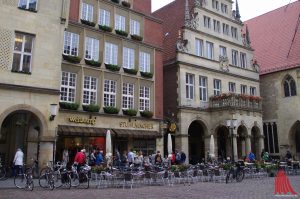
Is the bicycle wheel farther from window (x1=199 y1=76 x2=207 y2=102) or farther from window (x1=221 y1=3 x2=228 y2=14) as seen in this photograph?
window (x1=221 y1=3 x2=228 y2=14)

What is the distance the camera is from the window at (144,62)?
26.8 meters

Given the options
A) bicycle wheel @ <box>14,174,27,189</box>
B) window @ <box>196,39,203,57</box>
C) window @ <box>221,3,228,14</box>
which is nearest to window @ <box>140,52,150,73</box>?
window @ <box>196,39,203,57</box>

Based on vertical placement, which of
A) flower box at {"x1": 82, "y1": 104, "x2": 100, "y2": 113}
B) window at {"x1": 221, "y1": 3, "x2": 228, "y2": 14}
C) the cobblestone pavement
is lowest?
the cobblestone pavement

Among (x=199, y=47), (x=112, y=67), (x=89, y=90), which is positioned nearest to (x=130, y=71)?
(x=112, y=67)

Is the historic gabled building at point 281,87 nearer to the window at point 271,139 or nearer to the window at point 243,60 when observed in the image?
the window at point 271,139

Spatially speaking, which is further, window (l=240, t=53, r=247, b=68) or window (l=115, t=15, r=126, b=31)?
window (l=240, t=53, r=247, b=68)

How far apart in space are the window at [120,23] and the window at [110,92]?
14.7 ft

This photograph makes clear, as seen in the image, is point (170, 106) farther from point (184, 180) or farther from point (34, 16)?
point (34, 16)

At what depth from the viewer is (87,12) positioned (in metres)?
24.1

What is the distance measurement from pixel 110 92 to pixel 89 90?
5.67 feet

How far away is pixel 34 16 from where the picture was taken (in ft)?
63.2

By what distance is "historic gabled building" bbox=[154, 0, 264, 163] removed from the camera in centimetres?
2936

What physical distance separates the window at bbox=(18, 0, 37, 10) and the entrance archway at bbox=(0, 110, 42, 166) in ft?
20.5

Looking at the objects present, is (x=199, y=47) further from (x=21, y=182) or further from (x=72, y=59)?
(x=21, y=182)
